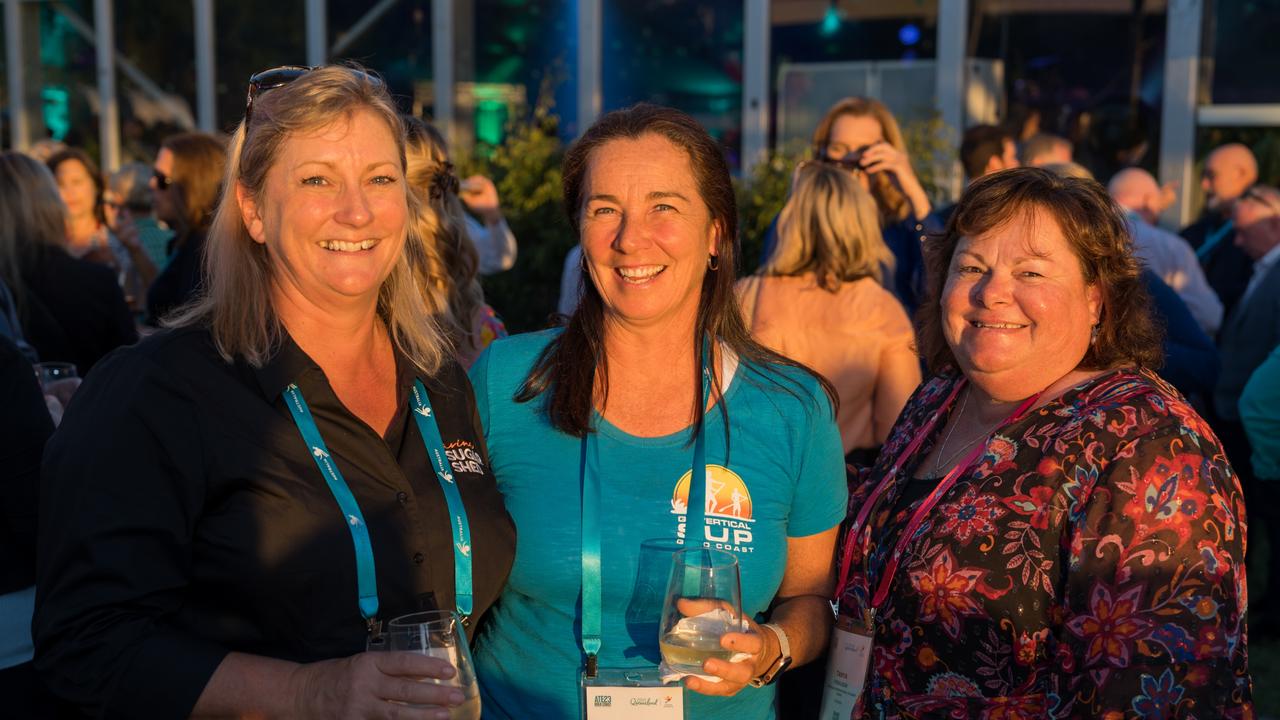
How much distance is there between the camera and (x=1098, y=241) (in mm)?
2373

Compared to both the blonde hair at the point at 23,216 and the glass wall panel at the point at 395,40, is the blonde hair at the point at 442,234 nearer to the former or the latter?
the blonde hair at the point at 23,216

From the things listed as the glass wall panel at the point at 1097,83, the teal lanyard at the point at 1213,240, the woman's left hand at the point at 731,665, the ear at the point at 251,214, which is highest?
the glass wall panel at the point at 1097,83

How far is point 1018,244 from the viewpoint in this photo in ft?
7.88

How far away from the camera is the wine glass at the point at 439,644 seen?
72.4 inches

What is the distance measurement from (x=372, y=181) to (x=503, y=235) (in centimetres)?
482

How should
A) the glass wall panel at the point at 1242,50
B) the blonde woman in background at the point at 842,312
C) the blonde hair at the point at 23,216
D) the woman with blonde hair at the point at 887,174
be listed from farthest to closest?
the glass wall panel at the point at 1242,50, the woman with blonde hair at the point at 887,174, the blonde hair at the point at 23,216, the blonde woman in background at the point at 842,312

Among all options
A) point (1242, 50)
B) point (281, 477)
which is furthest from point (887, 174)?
point (281, 477)

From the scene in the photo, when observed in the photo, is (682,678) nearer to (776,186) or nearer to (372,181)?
(372,181)

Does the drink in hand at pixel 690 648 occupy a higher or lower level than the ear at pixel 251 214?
lower

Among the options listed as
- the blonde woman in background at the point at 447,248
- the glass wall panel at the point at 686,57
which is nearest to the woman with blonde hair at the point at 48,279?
the blonde woman in background at the point at 447,248

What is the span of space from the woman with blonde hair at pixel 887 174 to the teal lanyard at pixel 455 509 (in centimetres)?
333

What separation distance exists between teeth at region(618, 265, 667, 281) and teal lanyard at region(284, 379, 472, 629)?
49 cm

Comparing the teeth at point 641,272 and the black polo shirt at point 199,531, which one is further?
the teeth at point 641,272

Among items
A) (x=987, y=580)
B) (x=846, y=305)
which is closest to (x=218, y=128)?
(x=846, y=305)
